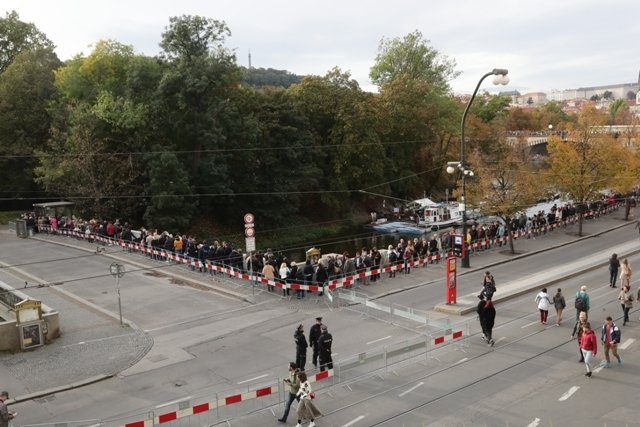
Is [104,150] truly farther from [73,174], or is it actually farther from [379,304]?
[379,304]

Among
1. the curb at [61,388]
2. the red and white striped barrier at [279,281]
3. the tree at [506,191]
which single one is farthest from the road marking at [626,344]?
the tree at [506,191]

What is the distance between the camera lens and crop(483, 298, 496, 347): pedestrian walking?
17.9 metres

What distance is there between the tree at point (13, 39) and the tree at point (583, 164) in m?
53.5

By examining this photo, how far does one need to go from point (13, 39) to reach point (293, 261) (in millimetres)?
51954

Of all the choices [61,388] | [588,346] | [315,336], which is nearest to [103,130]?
[61,388]

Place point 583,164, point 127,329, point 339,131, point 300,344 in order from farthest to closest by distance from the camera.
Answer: point 339,131, point 583,164, point 127,329, point 300,344

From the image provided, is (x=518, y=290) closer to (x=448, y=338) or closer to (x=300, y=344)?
(x=448, y=338)

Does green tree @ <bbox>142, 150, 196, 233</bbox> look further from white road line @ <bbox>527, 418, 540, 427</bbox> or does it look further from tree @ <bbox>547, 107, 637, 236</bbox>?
white road line @ <bbox>527, 418, 540, 427</bbox>

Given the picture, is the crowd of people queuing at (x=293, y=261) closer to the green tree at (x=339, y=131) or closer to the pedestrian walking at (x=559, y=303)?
the pedestrian walking at (x=559, y=303)

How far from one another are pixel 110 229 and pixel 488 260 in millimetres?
23036

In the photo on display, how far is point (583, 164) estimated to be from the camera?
138ft

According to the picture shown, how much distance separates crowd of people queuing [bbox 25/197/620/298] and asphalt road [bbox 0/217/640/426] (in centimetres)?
181

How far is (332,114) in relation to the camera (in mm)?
62188

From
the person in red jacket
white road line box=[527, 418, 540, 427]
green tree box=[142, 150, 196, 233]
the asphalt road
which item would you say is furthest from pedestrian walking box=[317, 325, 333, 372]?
green tree box=[142, 150, 196, 233]
